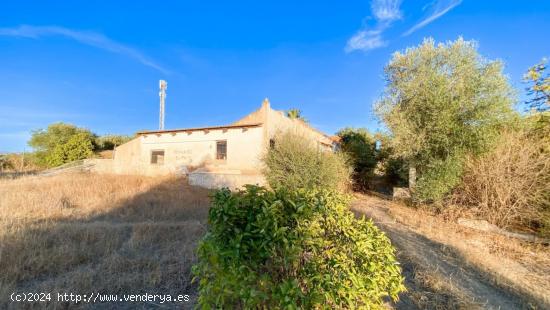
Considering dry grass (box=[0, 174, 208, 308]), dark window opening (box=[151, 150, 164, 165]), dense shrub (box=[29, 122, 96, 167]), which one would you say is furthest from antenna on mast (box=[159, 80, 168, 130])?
dry grass (box=[0, 174, 208, 308])

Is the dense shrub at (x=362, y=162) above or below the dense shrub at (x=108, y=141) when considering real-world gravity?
below

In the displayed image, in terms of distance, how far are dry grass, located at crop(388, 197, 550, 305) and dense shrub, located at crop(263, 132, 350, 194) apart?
291 cm

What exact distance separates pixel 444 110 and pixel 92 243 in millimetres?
11783

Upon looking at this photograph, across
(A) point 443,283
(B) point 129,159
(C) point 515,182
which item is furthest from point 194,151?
(C) point 515,182

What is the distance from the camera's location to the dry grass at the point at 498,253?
438 cm

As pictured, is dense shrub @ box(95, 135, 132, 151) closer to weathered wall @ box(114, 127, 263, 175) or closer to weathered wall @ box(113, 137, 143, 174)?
weathered wall @ box(113, 137, 143, 174)

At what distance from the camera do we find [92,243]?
4422mm

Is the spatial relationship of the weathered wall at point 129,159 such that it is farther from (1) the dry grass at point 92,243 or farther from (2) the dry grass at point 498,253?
(2) the dry grass at point 498,253

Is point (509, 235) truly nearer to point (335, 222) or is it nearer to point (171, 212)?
point (335, 222)

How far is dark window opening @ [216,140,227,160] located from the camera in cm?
1452

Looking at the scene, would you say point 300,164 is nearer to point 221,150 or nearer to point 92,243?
point 221,150

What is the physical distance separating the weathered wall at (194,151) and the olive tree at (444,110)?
707 cm

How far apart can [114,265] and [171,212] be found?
3.68 metres

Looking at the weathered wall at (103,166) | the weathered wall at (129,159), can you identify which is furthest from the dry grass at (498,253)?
the weathered wall at (103,166)
